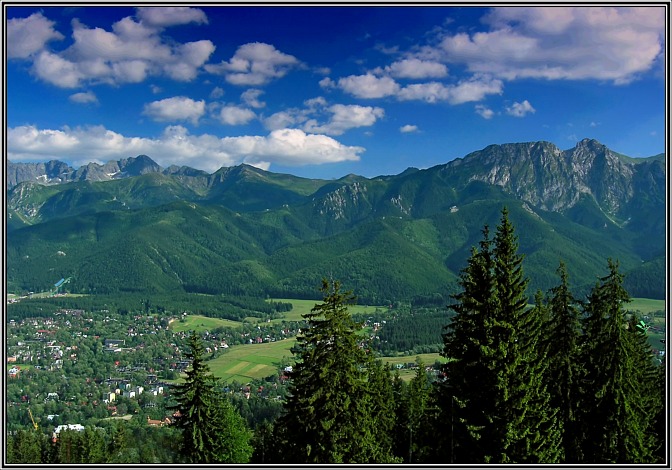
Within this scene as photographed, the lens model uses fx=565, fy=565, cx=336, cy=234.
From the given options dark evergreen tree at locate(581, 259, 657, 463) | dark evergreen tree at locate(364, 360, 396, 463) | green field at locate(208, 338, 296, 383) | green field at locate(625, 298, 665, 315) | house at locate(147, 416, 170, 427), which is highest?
dark evergreen tree at locate(581, 259, 657, 463)

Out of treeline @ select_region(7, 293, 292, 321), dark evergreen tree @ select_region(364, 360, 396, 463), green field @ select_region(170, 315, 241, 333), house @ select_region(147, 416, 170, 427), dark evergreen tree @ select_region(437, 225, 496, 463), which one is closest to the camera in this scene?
dark evergreen tree @ select_region(437, 225, 496, 463)

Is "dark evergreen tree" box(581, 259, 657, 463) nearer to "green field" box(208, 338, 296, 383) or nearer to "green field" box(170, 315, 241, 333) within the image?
"green field" box(208, 338, 296, 383)

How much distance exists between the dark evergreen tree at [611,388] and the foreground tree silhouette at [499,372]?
3.40 meters

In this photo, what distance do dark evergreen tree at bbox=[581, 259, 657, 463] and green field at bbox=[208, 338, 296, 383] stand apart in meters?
72.5

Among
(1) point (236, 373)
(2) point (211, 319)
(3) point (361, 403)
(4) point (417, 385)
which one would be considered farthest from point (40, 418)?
(2) point (211, 319)

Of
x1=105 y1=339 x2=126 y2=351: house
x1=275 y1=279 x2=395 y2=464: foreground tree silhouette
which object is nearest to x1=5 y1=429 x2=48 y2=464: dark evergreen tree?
x1=275 y1=279 x2=395 y2=464: foreground tree silhouette

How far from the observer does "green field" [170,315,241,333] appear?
15575 centimetres

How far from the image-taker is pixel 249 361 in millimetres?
110125

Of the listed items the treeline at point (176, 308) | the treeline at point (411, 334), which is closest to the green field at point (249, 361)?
the treeline at point (411, 334)

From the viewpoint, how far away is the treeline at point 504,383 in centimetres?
1756

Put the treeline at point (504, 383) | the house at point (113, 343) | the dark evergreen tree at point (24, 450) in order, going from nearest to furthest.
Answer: the treeline at point (504, 383)
the dark evergreen tree at point (24, 450)
the house at point (113, 343)

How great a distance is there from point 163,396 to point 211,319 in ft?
292

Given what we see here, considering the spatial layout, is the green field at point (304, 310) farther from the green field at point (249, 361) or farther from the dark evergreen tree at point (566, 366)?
the dark evergreen tree at point (566, 366)

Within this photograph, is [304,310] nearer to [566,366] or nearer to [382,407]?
[382,407]
